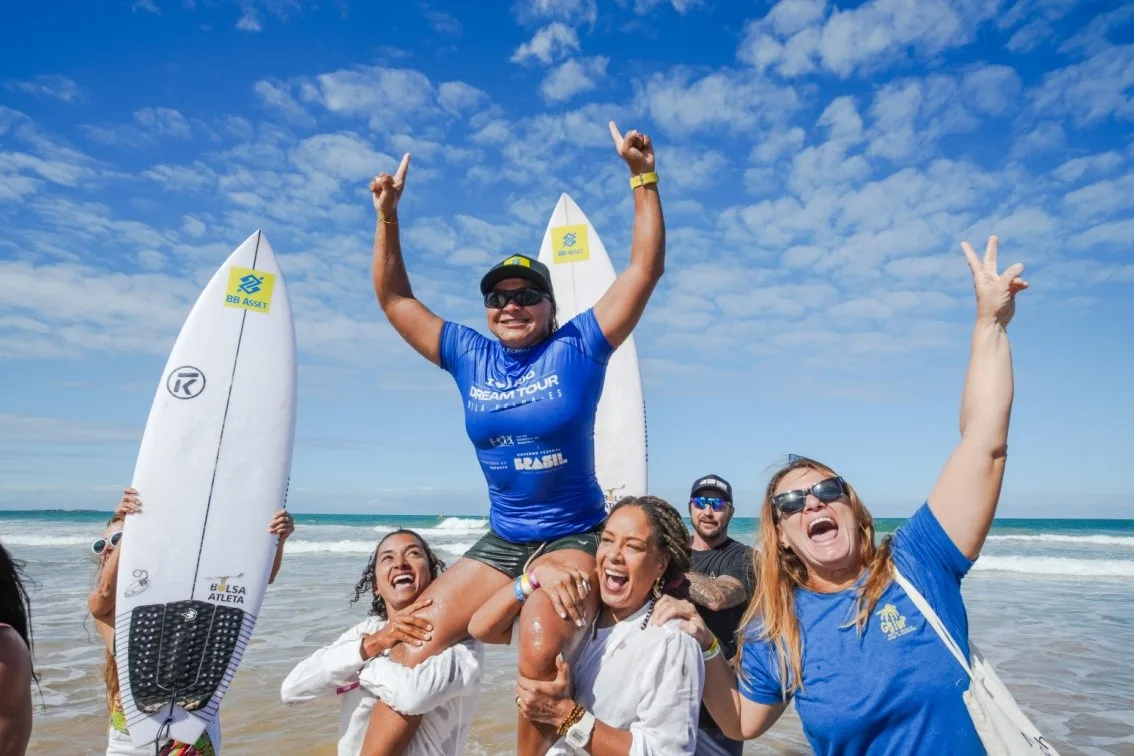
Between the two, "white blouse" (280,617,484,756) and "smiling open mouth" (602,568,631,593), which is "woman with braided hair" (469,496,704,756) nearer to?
"smiling open mouth" (602,568,631,593)

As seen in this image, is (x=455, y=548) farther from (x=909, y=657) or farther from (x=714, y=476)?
(x=909, y=657)

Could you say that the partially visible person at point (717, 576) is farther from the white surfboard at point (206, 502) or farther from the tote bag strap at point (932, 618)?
the white surfboard at point (206, 502)

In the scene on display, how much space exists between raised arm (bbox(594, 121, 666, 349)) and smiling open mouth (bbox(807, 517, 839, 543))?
0.90 meters

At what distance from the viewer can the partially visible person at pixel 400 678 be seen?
2.45 metres

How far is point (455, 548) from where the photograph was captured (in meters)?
24.2

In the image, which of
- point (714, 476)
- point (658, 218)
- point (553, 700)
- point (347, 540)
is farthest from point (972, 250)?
point (347, 540)

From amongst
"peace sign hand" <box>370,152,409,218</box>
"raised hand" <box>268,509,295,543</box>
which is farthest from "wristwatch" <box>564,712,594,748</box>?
"raised hand" <box>268,509,295,543</box>

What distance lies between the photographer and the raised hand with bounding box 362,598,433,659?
253cm

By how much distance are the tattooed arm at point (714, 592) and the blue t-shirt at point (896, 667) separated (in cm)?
106

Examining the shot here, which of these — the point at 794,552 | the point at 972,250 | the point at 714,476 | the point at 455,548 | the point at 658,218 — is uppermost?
the point at 658,218

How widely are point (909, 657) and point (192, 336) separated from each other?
178 inches

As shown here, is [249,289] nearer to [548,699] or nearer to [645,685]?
[548,699]

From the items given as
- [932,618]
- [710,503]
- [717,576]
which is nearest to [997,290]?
[932,618]

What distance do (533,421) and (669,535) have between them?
0.62m
